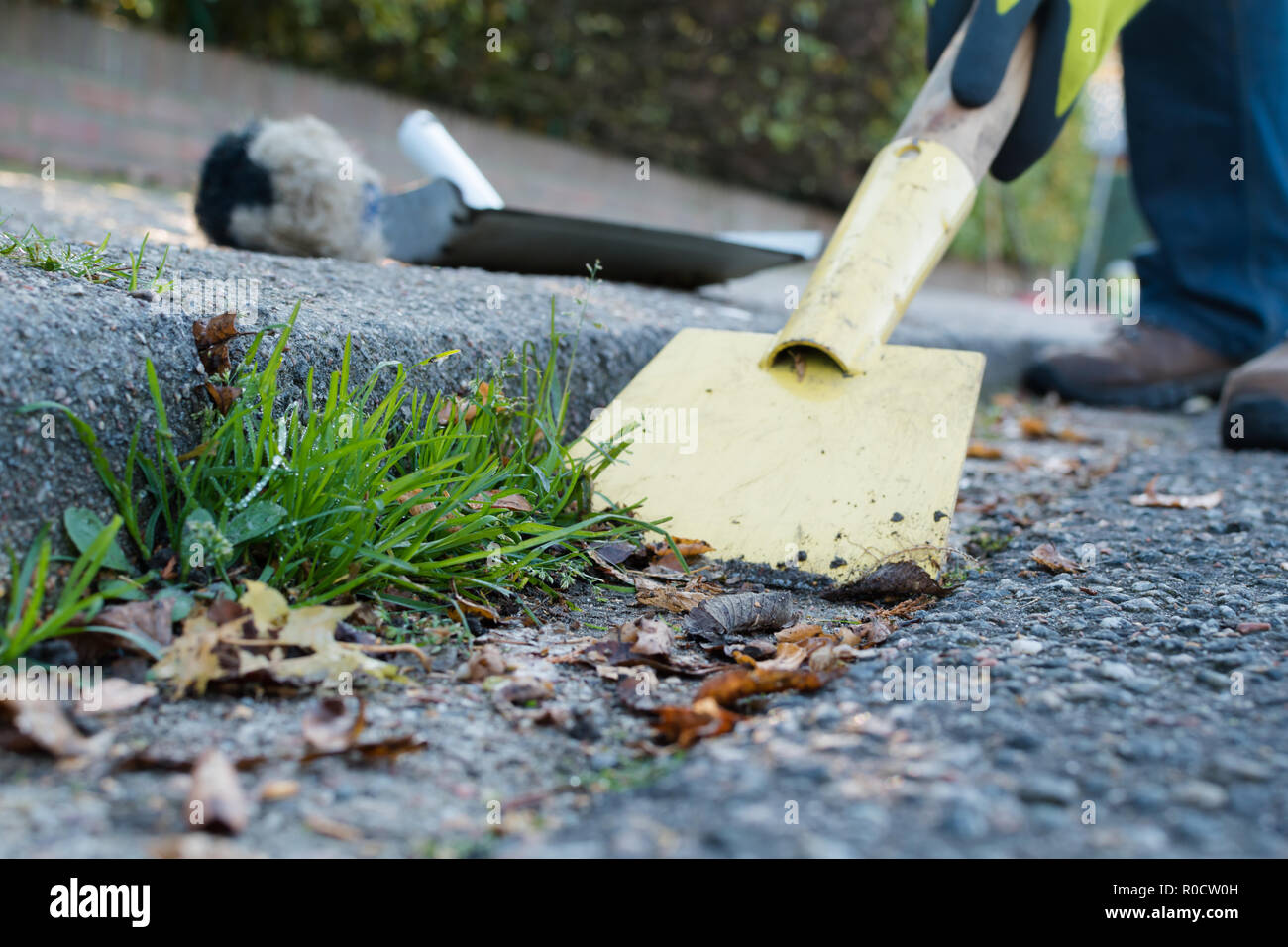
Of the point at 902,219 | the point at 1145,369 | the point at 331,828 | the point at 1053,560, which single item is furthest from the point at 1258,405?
the point at 331,828

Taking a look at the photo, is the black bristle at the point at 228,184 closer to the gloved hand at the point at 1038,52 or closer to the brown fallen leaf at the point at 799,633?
the gloved hand at the point at 1038,52

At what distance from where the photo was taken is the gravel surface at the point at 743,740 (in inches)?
30.4

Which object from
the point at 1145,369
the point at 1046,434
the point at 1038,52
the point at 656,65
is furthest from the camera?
the point at 656,65

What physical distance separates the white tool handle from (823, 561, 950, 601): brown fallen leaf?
1.37 m

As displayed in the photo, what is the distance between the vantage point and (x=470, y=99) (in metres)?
5.79

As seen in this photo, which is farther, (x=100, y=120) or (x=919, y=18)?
(x=919, y=18)

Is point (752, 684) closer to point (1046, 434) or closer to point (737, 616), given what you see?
point (737, 616)

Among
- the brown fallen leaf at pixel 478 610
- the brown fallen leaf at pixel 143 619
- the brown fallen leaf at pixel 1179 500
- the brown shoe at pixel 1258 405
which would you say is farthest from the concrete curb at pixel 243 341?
the brown shoe at pixel 1258 405

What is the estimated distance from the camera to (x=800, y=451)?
165 cm

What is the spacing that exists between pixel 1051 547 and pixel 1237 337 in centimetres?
202

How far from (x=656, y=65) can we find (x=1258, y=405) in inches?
182
